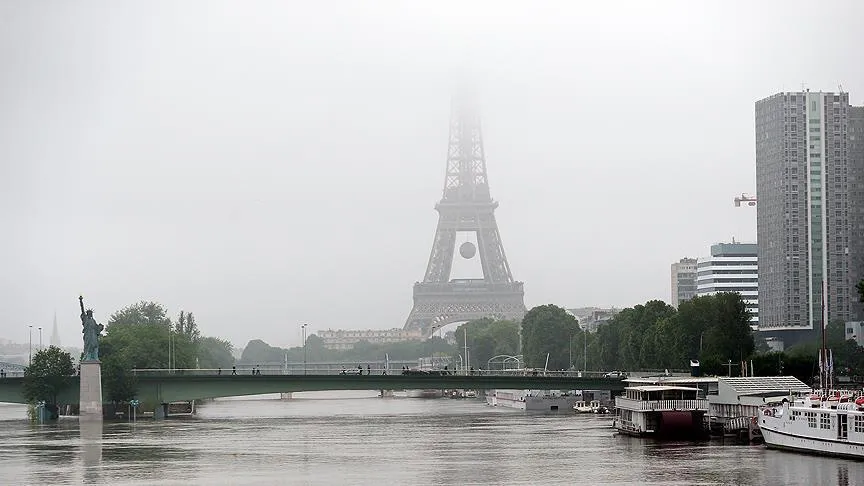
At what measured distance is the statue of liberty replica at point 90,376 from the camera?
131 metres

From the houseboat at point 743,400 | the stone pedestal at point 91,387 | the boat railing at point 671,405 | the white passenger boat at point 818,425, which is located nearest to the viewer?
the white passenger boat at point 818,425

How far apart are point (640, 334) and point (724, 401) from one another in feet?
188

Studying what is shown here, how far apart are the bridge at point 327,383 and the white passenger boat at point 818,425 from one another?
40872 mm

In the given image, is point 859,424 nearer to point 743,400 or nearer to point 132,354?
point 743,400

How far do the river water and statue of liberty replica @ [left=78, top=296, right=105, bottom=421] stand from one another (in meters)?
6.45

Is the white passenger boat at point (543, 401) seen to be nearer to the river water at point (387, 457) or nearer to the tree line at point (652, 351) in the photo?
the tree line at point (652, 351)

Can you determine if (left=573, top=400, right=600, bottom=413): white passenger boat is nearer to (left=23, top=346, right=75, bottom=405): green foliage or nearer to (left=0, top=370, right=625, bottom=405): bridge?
(left=0, top=370, right=625, bottom=405): bridge

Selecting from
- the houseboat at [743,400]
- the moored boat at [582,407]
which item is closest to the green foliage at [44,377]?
the moored boat at [582,407]

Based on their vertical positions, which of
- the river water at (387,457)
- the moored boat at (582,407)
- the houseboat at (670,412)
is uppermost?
the houseboat at (670,412)

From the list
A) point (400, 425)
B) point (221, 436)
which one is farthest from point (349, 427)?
point (221, 436)

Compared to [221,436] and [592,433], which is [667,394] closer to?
[592,433]

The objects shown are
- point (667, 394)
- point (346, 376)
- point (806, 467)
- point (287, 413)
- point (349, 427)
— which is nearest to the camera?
point (806, 467)

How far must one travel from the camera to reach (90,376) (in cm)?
13275

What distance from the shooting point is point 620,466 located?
7638cm
